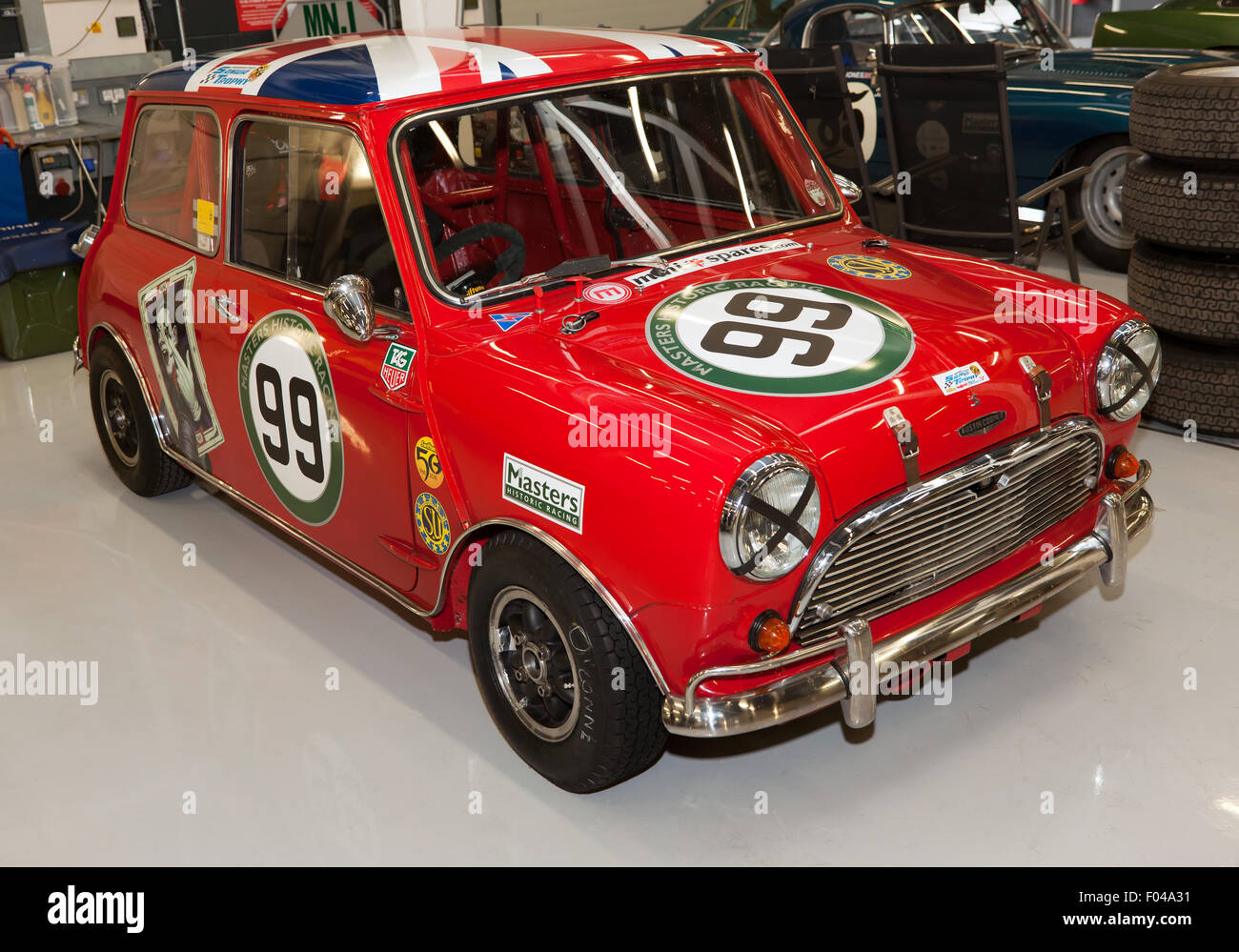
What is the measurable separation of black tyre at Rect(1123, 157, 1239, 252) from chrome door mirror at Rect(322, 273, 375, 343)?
306cm

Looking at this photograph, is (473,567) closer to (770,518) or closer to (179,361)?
(770,518)

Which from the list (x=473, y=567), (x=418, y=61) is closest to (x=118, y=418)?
(x=418, y=61)

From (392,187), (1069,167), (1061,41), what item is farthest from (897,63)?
(392,187)

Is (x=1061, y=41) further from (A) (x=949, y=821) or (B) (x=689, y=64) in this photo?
(A) (x=949, y=821)

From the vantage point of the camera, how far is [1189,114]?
13.5 ft

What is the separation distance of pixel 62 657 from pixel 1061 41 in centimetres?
650

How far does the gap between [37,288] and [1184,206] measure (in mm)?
5484

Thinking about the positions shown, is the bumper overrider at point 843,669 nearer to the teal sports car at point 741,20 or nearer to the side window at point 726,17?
the teal sports car at point 741,20

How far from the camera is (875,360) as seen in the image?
258cm

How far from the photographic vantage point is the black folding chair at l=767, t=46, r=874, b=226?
237 inches

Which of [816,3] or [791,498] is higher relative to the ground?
[816,3]

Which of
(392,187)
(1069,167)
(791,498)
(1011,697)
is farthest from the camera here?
(1069,167)

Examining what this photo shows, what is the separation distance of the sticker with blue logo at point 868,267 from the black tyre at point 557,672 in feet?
3.92

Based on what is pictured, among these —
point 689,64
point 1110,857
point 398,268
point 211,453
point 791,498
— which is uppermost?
point 689,64
